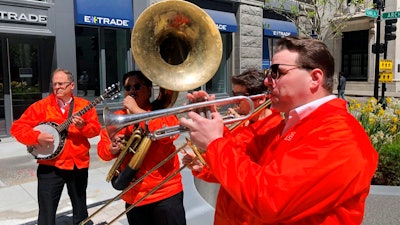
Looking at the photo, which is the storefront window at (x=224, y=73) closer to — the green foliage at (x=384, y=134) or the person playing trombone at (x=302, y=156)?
the green foliage at (x=384, y=134)

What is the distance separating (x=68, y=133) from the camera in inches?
141

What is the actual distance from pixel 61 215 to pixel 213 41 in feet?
10.8

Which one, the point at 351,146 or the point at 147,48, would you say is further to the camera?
the point at 147,48

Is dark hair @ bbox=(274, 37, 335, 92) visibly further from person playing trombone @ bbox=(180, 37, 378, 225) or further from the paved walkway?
the paved walkway

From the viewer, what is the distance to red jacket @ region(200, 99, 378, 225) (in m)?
1.26

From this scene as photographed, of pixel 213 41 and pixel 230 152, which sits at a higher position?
pixel 213 41

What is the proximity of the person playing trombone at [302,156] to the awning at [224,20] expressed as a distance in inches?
424

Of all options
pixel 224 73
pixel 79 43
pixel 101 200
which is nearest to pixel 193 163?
pixel 101 200

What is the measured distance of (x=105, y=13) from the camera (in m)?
9.74

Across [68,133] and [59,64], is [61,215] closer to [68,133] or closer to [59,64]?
[68,133]

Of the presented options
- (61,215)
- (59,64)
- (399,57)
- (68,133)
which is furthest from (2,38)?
(399,57)

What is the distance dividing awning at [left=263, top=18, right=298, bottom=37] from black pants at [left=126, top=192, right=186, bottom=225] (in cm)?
1205

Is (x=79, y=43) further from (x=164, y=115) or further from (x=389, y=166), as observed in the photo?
(x=164, y=115)

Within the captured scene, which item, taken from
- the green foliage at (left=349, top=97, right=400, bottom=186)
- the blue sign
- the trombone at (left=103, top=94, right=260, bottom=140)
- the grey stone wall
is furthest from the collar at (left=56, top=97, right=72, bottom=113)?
the grey stone wall
